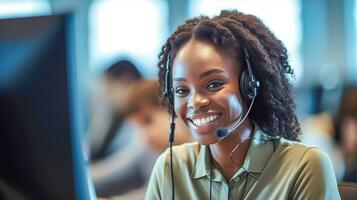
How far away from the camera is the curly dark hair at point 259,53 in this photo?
104 centimetres

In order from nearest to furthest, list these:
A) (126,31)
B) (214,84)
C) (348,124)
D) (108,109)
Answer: (214,84) < (348,124) < (108,109) < (126,31)

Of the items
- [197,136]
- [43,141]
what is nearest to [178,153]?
[197,136]

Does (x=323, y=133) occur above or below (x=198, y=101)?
below

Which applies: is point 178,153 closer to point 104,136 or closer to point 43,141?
point 43,141

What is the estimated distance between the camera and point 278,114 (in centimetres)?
114

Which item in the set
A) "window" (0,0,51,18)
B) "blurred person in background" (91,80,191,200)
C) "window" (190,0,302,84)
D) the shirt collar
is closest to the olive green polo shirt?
the shirt collar

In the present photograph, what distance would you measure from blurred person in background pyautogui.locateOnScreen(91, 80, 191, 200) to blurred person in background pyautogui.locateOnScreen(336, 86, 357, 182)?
0.84 meters

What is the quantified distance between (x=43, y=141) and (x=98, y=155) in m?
1.79

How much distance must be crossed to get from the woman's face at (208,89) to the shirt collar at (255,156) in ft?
0.35

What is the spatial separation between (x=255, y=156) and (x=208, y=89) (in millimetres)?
208

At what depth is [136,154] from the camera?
2311 millimetres

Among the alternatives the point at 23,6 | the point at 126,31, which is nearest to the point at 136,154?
the point at 126,31

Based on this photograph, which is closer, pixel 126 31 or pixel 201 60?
pixel 201 60

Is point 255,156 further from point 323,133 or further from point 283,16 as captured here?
point 283,16
